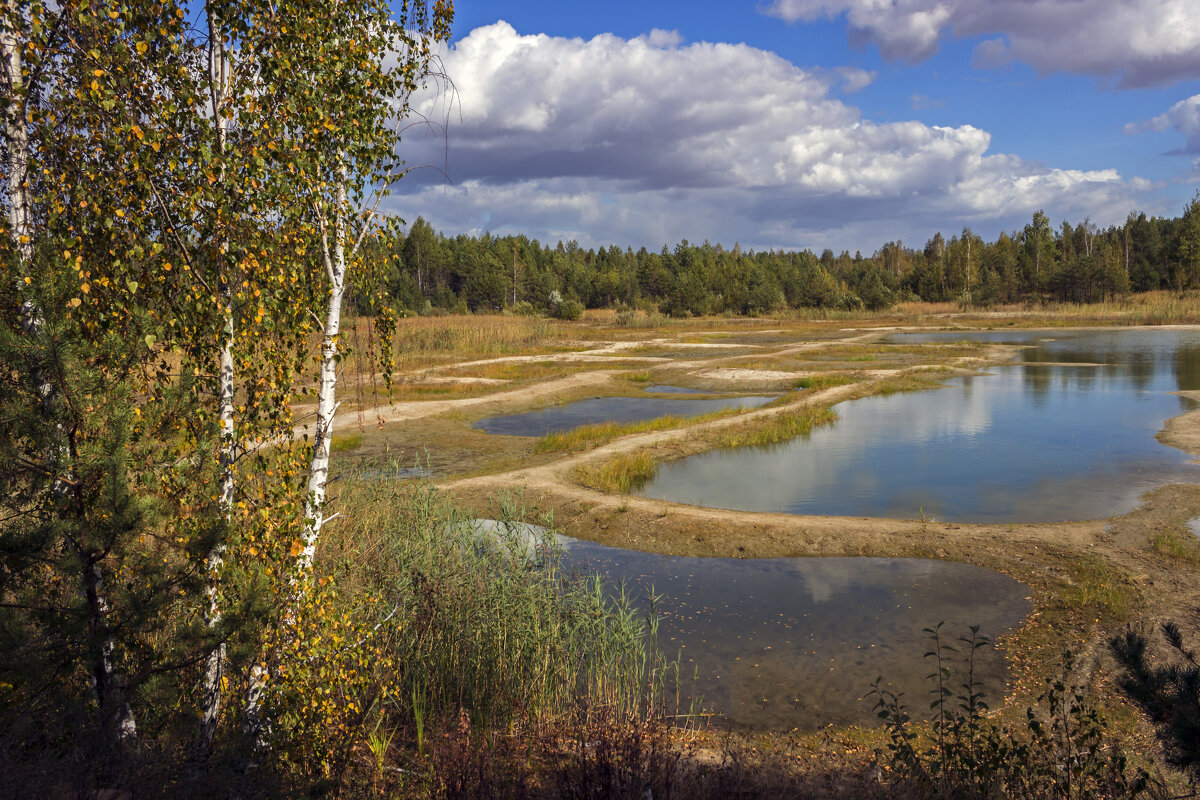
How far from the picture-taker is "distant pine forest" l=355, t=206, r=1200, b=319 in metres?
89.8

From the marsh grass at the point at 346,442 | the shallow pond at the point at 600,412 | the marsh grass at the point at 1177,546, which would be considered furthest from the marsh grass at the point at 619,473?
the marsh grass at the point at 1177,546

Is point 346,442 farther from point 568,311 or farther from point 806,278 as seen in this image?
point 806,278

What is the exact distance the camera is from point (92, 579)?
4312 millimetres

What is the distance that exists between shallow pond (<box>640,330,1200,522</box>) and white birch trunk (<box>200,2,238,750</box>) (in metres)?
12.5

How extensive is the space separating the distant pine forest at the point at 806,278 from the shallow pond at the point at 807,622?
68248 millimetres

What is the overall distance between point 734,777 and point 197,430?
15.0 ft

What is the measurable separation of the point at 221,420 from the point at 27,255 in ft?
4.49

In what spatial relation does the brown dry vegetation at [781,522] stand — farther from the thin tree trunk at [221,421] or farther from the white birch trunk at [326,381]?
the thin tree trunk at [221,421]

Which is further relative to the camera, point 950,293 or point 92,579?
point 950,293

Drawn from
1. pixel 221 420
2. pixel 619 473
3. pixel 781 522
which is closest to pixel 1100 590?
pixel 781 522

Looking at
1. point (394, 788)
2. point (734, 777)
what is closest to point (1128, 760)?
point (734, 777)

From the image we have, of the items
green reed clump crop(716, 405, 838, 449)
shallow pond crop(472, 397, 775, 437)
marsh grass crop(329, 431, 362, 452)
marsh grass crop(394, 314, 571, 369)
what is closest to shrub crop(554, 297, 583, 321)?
marsh grass crop(394, 314, 571, 369)

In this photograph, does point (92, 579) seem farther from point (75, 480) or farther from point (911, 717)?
Answer: point (911, 717)

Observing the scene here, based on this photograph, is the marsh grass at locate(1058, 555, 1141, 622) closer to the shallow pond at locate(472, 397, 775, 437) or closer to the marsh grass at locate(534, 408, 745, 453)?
the marsh grass at locate(534, 408, 745, 453)
